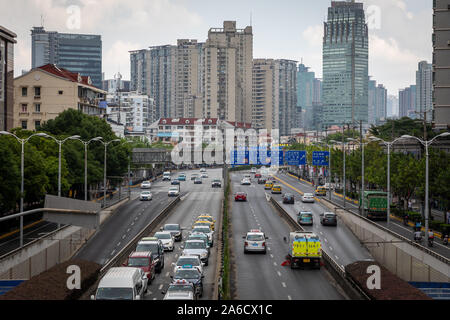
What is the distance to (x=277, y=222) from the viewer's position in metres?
66.7

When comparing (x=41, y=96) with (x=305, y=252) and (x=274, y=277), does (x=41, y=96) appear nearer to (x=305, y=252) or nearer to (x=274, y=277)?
(x=305, y=252)

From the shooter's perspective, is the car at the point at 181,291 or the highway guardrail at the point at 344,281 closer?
the car at the point at 181,291

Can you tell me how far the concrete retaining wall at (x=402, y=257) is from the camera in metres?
31.3

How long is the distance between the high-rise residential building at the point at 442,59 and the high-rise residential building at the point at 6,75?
60.5 meters

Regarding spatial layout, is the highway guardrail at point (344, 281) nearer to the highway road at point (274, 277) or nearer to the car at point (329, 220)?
the highway road at point (274, 277)

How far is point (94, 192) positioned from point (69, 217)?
7765 cm

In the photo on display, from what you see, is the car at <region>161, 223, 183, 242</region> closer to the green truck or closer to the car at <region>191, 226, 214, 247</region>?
the car at <region>191, 226, 214, 247</region>

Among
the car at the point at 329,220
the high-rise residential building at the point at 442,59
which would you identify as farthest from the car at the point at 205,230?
the high-rise residential building at the point at 442,59

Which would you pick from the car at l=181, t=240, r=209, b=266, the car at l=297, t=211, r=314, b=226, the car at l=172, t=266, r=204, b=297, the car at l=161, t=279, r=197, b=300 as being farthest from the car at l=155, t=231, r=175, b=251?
the car at l=161, t=279, r=197, b=300

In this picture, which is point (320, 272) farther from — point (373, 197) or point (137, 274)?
point (373, 197)

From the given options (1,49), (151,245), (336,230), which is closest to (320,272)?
(151,245)

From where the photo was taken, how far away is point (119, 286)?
2659cm

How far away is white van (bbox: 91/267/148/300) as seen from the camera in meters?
26.2
